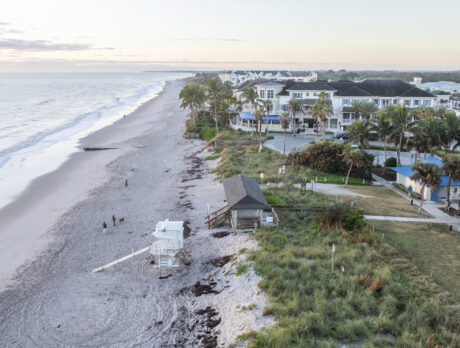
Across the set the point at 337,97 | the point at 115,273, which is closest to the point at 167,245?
the point at 115,273

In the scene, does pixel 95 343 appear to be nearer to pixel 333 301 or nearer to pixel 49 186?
pixel 333 301

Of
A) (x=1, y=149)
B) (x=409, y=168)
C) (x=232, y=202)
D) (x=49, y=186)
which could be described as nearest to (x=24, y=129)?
(x=1, y=149)

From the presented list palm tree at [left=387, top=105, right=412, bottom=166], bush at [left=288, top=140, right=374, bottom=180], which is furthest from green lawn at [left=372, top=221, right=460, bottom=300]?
palm tree at [left=387, top=105, right=412, bottom=166]

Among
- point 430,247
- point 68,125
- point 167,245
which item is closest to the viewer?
point 167,245

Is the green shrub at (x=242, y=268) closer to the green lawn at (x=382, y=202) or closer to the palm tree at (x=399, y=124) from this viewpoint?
the green lawn at (x=382, y=202)

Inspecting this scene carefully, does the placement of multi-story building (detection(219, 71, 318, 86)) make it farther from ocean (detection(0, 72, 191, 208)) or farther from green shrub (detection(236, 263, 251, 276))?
green shrub (detection(236, 263, 251, 276))

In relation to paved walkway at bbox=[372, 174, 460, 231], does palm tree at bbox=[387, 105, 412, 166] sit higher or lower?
higher

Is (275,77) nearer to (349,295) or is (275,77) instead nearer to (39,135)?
(39,135)

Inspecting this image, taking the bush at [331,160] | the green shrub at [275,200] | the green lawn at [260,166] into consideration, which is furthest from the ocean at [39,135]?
the bush at [331,160]
